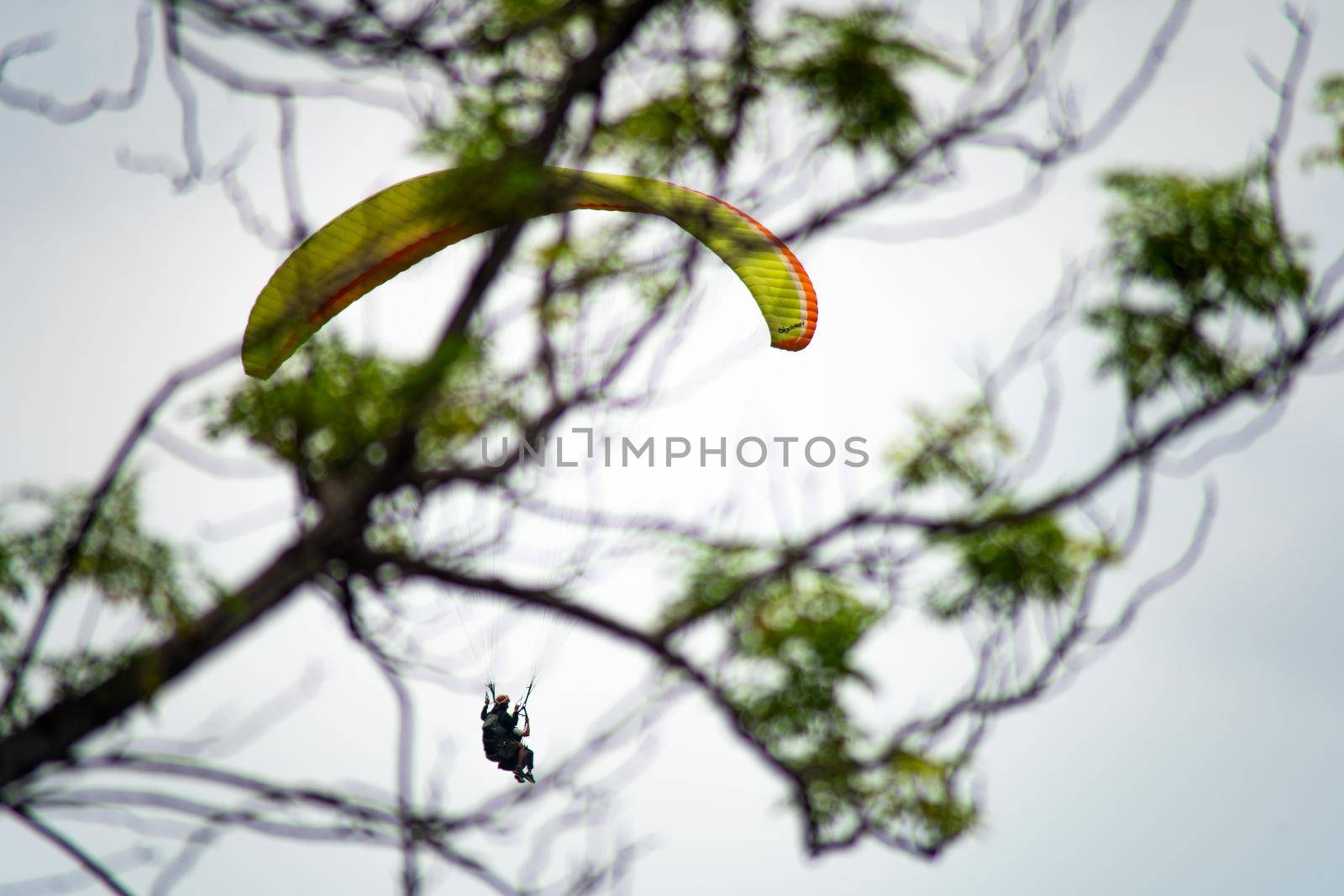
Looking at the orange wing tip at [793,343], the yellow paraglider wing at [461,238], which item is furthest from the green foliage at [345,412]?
the orange wing tip at [793,343]

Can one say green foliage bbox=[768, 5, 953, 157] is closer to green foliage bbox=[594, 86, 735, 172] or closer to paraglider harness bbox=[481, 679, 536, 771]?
green foliage bbox=[594, 86, 735, 172]

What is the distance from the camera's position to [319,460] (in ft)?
15.5

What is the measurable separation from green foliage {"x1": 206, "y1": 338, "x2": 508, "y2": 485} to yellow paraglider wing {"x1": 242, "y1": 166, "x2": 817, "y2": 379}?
0.65 ft

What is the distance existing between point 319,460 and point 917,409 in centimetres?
400

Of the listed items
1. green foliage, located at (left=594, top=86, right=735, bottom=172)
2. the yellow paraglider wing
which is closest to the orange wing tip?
the yellow paraglider wing

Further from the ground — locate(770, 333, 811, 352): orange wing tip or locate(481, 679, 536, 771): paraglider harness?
locate(770, 333, 811, 352): orange wing tip

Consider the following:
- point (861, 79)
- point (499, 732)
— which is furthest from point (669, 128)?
point (499, 732)

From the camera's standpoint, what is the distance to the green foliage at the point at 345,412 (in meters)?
4.16

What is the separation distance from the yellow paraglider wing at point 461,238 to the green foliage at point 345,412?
20 cm

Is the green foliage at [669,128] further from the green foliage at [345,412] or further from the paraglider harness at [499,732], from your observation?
the paraglider harness at [499,732]

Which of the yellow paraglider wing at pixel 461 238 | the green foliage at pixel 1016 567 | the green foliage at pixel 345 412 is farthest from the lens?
the green foliage at pixel 1016 567

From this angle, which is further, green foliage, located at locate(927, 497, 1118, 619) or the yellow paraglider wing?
green foliage, located at locate(927, 497, 1118, 619)

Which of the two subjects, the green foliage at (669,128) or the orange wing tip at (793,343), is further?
the orange wing tip at (793,343)

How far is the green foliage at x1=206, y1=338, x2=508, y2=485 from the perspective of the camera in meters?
4.16
